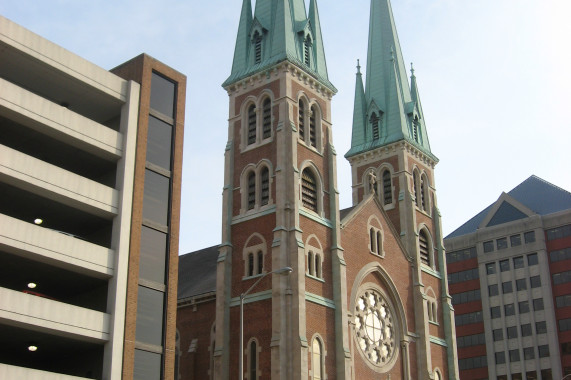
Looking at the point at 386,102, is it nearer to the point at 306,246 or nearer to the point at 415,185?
the point at 415,185

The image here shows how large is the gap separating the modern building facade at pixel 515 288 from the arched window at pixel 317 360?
4700 cm

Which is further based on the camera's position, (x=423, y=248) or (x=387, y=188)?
(x=387, y=188)

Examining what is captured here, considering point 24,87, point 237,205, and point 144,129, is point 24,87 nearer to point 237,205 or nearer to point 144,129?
point 144,129

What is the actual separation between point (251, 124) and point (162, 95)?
44.0 ft

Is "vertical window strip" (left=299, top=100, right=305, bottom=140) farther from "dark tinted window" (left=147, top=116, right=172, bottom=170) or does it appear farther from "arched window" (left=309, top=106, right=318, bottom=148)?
"dark tinted window" (left=147, top=116, right=172, bottom=170)

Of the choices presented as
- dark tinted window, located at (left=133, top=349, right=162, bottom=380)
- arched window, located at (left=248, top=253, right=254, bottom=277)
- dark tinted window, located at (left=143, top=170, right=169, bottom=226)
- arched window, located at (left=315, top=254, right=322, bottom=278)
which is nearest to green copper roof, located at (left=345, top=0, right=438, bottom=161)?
arched window, located at (left=315, top=254, right=322, bottom=278)

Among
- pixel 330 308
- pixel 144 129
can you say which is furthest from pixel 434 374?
pixel 144 129

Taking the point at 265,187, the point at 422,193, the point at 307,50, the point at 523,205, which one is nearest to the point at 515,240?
the point at 523,205

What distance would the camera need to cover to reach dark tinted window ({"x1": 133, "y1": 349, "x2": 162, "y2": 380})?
111ft

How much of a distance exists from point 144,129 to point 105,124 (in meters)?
2.51

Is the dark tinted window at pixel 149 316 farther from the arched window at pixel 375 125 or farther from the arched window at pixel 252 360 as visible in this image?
the arched window at pixel 375 125

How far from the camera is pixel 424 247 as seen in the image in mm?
60938

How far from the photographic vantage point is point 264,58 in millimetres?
52812

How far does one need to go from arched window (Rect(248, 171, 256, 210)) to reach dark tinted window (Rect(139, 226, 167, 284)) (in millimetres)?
13445
